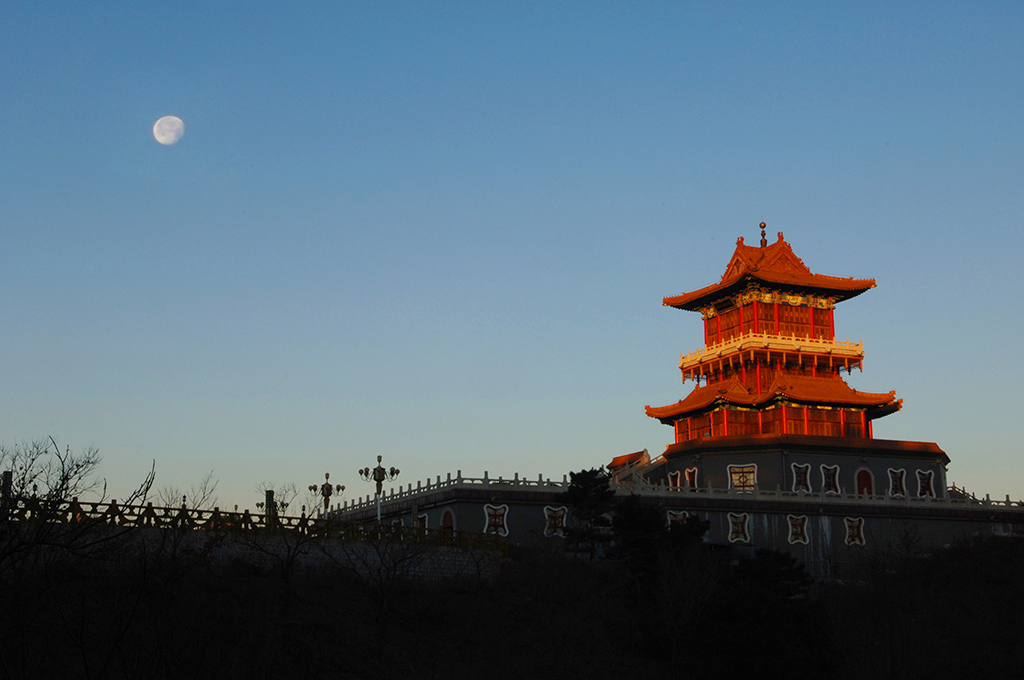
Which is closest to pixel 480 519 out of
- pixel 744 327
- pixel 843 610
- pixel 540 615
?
pixel 540 615

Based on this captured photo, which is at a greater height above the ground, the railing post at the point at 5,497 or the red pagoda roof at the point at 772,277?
the red pagoda roof at the point at 772,277

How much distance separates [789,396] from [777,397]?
2.17 ft

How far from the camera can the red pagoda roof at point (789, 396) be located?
65438 mm

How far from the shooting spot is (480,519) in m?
51.8

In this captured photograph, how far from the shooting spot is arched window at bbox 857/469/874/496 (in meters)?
63.0

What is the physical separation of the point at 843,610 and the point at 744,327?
2903cm

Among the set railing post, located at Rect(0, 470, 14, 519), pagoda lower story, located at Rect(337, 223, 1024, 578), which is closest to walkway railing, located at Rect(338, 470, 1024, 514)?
pagoda lower story, located at Rect(337, 223, 1024, 578)

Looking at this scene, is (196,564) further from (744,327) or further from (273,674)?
(744,327)

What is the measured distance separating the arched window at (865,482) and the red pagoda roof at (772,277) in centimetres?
1285

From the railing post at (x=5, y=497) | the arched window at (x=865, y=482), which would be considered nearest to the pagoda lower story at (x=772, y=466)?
the arched window at (x=865, y=482)

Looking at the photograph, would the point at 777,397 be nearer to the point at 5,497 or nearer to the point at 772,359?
the point at 772,359

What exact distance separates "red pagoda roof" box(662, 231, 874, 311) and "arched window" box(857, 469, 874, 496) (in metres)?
12.8

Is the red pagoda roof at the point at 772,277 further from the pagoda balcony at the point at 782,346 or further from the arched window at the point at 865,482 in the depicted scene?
the arched window at the point at 865,482

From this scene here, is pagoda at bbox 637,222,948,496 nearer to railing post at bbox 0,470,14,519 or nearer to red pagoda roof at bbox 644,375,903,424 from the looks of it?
red pagoda roof at bbox 644,375,903,424
